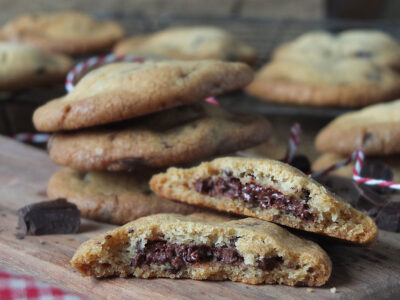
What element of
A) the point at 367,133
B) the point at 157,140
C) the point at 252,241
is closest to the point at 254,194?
the point at 252,241

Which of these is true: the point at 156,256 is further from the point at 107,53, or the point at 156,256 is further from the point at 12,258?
the point at 107,53

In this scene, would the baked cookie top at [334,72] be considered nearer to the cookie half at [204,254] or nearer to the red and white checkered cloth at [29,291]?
the cookie half at [204,254]

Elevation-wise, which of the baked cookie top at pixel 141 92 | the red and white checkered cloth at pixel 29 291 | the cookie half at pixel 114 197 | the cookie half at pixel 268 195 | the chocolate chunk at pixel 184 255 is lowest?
the cookie half at pixel 114 197

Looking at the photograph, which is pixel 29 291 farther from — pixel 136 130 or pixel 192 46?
pixel 192 46

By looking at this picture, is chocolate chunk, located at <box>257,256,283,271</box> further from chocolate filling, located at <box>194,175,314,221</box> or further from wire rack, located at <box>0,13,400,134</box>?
wire rack, located at <box>0,13,400,134</box>

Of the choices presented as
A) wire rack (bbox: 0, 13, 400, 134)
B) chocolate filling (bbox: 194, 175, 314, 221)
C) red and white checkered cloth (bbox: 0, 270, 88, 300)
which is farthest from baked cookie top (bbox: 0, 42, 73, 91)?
red and white checkered cloth (bbox: 0, 270, 88, 300)

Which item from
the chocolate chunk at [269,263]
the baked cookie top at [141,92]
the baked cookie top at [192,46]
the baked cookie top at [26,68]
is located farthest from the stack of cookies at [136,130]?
the baked cookie top at [192,46]
